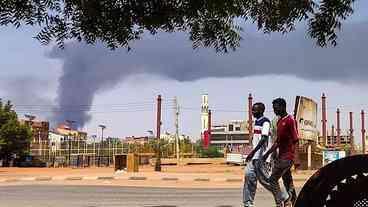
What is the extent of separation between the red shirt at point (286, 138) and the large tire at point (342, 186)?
5679mm

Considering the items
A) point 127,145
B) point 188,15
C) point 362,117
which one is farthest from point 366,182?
point 362,117

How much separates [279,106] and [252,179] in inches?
47.8

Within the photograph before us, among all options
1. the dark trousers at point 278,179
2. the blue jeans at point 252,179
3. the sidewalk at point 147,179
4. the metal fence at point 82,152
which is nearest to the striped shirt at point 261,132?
the blue jeans at point 252,179

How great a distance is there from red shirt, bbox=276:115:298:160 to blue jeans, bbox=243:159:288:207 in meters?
0.36

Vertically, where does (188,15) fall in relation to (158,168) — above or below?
above

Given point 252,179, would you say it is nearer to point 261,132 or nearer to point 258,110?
point 261,132

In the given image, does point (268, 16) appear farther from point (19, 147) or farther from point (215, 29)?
point (19, 147)

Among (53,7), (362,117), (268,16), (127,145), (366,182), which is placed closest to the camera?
(366,182)

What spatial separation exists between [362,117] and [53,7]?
81183mm

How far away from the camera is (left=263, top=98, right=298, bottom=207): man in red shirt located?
10070mm

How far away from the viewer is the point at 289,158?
1021 cm

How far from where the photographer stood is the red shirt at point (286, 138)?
33.6 ft

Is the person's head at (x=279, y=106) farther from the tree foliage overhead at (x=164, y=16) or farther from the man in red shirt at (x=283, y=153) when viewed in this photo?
the tree foliage overhead at (x=164, y=16)

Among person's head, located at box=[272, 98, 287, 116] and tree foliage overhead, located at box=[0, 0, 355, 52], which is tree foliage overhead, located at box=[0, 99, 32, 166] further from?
tree foliage overhead, located at box=[0, 0, 355, 52]
